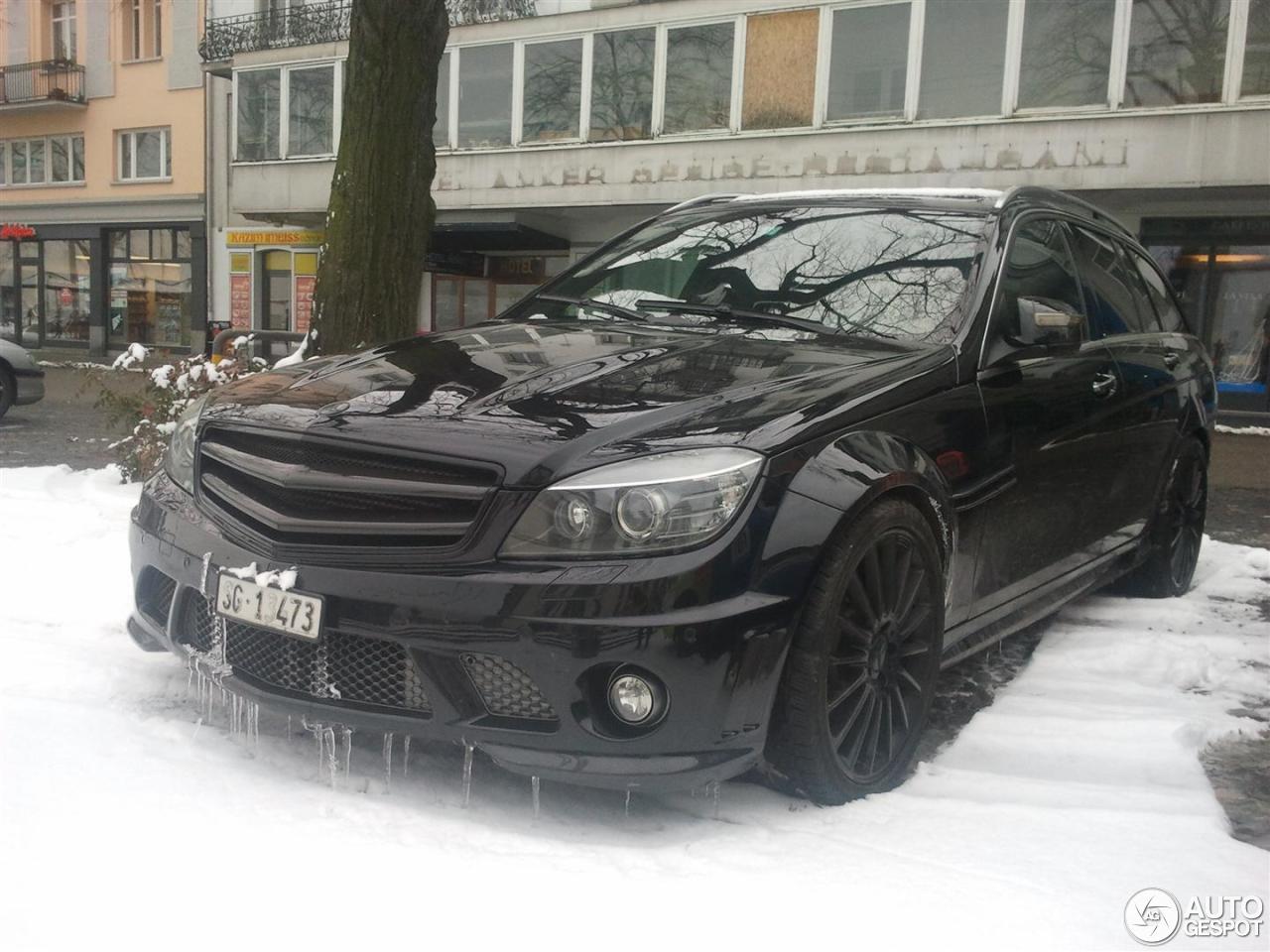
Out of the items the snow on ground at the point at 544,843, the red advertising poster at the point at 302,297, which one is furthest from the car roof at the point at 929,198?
the red advertising poster at the point at 302,297

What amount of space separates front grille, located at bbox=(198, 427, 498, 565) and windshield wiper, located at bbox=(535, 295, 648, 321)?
1272mm

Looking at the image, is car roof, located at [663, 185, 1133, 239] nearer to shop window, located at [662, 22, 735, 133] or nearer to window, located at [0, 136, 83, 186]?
shop window, located at [662, 22, 735, 133]

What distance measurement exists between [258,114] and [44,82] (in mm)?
9869

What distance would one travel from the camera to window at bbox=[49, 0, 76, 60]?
3139cm

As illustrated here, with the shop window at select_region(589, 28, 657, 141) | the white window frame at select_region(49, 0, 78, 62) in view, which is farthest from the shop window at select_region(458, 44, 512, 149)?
the white window frame at select_region(49, 0, 78, 62)

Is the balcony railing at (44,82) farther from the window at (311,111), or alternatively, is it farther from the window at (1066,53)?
the window at (1066,53)

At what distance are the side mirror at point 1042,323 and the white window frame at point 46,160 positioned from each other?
3276 cm

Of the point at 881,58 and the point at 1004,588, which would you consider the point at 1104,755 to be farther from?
the point at 881,58

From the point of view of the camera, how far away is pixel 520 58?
21.6 m

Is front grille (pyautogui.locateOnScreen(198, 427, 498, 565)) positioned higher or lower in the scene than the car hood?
lower

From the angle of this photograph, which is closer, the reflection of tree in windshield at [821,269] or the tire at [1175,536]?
the reflection of tree in windshield at [821,269]

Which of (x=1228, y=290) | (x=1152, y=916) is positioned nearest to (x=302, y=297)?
(x=1228, y=290)

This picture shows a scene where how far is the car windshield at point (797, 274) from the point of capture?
11.0 ft

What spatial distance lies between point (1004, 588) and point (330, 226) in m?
4.50
